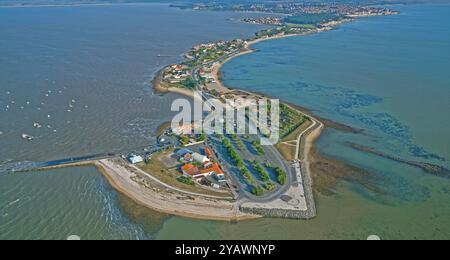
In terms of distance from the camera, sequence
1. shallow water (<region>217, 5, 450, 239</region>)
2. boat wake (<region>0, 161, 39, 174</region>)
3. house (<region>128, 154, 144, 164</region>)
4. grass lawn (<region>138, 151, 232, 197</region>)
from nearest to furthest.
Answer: shallow water (<region>217, 5, 450, 239</region>) → grass lawn (<region>138, 151, 232, 197</region>) → boat wake (<region>0, 161, 39, 174</region>) → house (<region>128, 154, 144, 164</region>)

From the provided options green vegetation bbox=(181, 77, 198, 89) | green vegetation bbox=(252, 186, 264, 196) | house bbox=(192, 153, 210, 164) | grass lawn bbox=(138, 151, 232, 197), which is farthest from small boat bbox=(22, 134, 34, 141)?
green vegetation bbox=(252, 186, 264, 196)

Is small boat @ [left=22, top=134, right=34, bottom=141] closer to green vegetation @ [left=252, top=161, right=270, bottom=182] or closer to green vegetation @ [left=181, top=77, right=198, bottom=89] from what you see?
green vegetation @ [left=252, top=161, right=270, bottom=182]

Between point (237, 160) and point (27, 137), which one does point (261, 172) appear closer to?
point (237, 160)

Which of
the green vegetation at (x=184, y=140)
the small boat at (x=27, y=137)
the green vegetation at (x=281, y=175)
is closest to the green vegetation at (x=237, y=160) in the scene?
the green vegetation at (x=281, y=175)

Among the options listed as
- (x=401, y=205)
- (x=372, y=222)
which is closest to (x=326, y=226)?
(x=372, y=222)

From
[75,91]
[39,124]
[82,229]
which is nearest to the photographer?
[82,229]

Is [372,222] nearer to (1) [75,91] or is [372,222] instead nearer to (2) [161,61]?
(1) [75,91]
